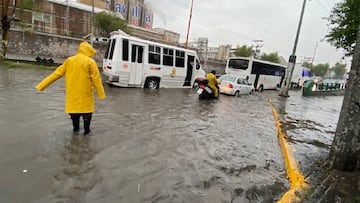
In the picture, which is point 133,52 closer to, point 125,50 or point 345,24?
point 125,50

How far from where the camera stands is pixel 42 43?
84.0 feet

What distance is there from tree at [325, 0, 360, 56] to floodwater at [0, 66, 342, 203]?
4775mm

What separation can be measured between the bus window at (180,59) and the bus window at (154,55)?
4.93ft

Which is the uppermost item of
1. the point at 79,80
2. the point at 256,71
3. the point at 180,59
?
the point at 180,59

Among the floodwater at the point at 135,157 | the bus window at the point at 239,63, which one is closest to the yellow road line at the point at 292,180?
the floodwater at the point at 135,157

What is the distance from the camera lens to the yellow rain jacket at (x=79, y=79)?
4.75m

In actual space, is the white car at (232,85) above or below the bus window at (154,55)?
below

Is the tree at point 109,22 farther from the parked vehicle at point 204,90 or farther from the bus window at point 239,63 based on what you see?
the parked vehicle at point 204,90

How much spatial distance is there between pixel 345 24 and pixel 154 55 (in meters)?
8.94

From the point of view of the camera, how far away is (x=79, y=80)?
476 centimetres

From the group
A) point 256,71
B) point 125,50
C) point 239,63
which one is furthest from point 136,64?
point 256,71

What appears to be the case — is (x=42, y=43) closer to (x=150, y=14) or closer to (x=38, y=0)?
(x=38, y=0)

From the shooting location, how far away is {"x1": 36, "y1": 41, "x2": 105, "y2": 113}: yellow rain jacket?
15.6 feet

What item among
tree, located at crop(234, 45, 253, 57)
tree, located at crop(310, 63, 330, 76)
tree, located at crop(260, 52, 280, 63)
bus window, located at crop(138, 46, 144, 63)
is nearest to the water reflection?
bus window, located at crop(138, 46, 144, 63)
